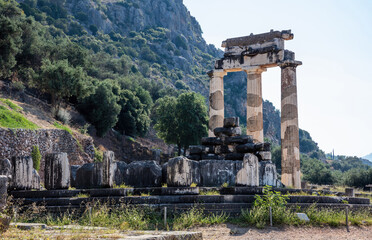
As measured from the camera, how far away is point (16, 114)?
35969 millimetres

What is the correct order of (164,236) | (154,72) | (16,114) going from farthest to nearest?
(154,72) < (16,114) < (164,236)

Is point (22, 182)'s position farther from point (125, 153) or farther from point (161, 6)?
point (161, 6)

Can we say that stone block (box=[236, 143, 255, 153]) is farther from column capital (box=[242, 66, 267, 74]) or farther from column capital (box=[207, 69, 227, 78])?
column capital (box=[207, 69, 227, 78])

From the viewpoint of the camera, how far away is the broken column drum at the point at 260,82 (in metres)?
24.3

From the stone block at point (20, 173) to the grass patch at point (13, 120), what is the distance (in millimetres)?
19456

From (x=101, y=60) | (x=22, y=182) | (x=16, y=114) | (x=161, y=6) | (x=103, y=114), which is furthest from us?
(x=161, y=6)

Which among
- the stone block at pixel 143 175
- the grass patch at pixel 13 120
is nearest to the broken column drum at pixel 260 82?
the stone block at pixel 143 175

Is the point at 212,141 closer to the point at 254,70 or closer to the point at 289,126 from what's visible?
the point at 289,126

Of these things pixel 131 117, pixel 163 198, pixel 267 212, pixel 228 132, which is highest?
A: pixel 131 117

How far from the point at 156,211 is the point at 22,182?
5258 mm

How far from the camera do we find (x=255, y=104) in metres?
26.1

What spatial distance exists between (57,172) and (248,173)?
20.7 feet

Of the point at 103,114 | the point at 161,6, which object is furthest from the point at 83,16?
the point at 103,114

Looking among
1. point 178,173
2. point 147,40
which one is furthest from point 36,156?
point 147,40
